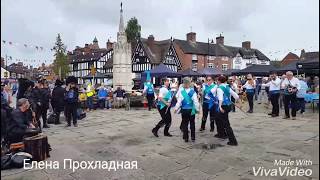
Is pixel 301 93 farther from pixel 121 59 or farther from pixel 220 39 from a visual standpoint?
pixel 220 39

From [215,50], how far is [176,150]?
54.1 m

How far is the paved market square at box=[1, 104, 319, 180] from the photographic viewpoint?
206 inches

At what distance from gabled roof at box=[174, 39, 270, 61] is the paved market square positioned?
42.4 metres

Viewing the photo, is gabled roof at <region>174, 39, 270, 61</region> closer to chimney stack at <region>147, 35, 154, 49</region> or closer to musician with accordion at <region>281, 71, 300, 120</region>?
chimney stack at <region>147, 35, 154, 49</region>

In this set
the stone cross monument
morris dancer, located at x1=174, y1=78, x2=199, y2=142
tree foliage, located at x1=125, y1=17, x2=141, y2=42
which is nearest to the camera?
morris dancer, located at x1=174, y1=78, x2=199, y2=142

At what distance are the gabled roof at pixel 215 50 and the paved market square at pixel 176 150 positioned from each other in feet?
139

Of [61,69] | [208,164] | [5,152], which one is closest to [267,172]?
[208,164]

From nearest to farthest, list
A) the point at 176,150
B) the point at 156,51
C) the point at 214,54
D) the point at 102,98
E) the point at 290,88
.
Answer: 1. the point at 176,150
2. the point at 290,88
3. the point at 102,98
4. the point at 156,51
5. the point at 214,54

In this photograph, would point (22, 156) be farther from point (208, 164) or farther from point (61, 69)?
point (61, 69)

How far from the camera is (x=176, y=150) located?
22.5ft

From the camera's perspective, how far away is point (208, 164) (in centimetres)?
571

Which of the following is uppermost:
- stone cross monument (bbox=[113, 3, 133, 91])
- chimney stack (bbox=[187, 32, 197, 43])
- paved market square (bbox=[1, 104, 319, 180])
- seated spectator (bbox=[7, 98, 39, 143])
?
chimney stack (bbox=[187, 32, 197, 43])

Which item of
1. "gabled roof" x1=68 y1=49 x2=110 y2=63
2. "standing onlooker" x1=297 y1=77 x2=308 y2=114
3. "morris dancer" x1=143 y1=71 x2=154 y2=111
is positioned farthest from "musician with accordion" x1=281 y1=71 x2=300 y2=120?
"gabled roof" x1=68 y1=49 x2=110 y2=63

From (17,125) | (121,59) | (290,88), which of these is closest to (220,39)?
(121,59)
